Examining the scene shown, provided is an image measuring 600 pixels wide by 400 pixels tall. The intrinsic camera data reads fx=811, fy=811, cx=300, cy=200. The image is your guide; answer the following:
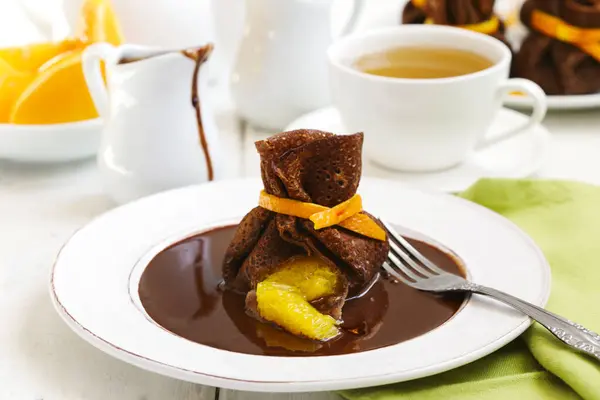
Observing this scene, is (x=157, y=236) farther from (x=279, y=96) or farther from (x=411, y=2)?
(x=411, y=2)

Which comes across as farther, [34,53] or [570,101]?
[570,101]

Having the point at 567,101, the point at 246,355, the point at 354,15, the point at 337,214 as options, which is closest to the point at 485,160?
the point at 567,101

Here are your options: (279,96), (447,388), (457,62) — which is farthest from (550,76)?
(447,388)

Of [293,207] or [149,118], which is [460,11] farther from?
[293,207]

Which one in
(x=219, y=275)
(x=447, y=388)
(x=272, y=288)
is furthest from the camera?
(x=219, y=275)

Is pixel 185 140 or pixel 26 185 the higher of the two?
pixel 185 140

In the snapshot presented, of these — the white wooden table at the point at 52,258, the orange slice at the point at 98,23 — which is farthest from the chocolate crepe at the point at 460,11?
the orange slice at the point at 98,23

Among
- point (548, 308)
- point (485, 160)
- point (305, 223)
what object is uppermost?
point (305, 223)
